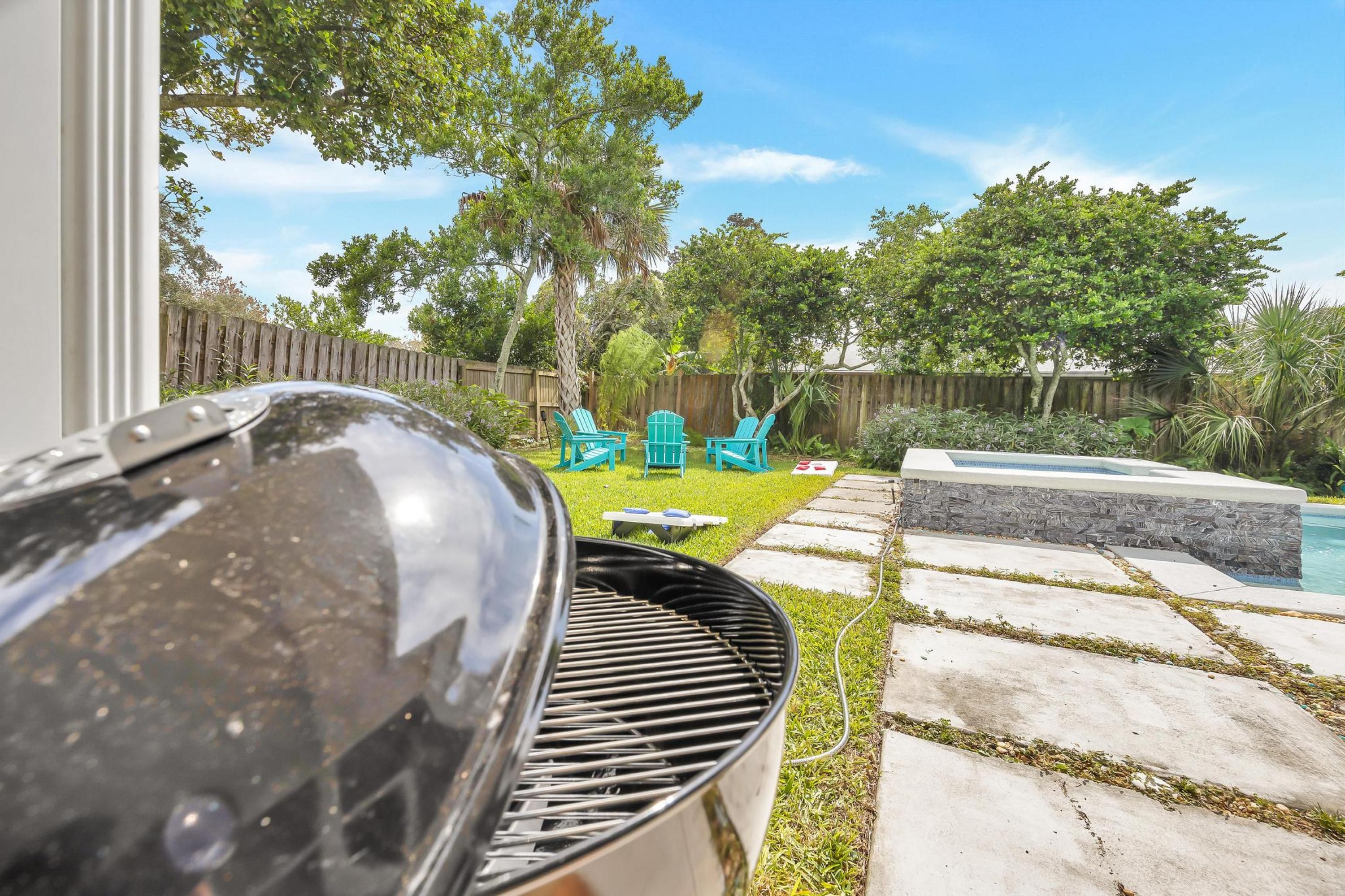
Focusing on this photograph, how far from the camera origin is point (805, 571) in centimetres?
302

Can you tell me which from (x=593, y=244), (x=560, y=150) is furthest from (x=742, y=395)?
(x=560, y=150)

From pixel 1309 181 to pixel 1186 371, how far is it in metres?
6.96

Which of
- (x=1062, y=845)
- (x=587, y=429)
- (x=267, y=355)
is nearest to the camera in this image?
(x=1062, y=845)

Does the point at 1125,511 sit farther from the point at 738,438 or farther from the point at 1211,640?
the point at 738,438

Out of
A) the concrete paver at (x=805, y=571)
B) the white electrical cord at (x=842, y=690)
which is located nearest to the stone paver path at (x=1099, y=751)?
the white electrical cord at (x=842, y=690)

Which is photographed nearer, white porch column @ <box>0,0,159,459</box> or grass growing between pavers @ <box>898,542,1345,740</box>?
white porch column @ <box>0,0,159,459</box>

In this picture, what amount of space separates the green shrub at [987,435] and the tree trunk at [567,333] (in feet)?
17.3

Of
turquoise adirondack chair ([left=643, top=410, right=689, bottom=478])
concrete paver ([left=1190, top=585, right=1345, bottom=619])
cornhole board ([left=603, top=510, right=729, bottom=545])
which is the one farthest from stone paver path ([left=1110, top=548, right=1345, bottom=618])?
turquoise adirondack chair ([left=643, top=410, right=689, bottom=478])

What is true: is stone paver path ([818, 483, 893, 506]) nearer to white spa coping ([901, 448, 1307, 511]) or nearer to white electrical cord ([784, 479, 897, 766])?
white spa coping ([901, 448, 1307, 511])

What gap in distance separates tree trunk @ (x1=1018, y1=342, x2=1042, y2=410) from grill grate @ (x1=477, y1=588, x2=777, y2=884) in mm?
8727

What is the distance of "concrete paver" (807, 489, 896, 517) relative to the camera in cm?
474

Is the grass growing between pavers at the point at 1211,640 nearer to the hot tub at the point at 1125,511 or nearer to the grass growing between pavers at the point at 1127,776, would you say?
the grass growing between pavers at the point at 1127,776

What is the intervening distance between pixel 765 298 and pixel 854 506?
16.7 ft

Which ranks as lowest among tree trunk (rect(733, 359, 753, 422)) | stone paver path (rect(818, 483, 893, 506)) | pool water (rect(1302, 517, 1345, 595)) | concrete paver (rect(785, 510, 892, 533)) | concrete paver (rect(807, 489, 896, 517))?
pool water (rect(1302, 517, 1345, 595))
